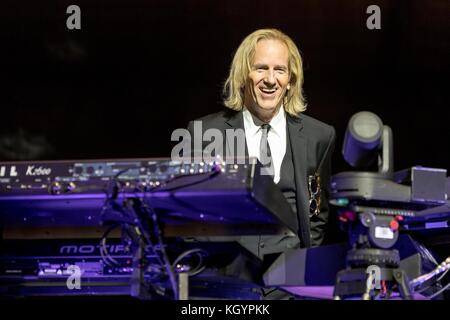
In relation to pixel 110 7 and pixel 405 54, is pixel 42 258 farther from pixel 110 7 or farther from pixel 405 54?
pixel 405 54

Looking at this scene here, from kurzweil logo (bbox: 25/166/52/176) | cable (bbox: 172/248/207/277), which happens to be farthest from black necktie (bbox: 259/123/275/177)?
kurzweil logo (bbox: 25/166/52/176)

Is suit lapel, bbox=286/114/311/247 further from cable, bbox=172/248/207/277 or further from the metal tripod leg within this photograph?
the metal tripod leg

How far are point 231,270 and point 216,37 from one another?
5.30 ft

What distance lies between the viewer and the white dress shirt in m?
2.49

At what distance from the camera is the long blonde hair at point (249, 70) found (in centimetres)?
278

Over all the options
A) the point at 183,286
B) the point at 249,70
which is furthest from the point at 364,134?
the point at 249,70

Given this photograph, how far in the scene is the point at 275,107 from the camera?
2.69 metres

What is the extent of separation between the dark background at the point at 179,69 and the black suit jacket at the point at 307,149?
0.61m

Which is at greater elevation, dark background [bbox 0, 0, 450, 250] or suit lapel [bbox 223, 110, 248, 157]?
dark background [bbox 0, 0, 450, 250]

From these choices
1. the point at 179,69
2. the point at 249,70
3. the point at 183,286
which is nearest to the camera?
the point at 183,286

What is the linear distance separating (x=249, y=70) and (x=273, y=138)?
0.36 metres

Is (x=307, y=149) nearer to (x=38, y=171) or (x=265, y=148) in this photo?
(x=265, y=148)

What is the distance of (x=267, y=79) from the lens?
2684mm

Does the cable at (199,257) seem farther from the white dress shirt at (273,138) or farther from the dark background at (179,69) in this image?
the dark background at (179,69)
